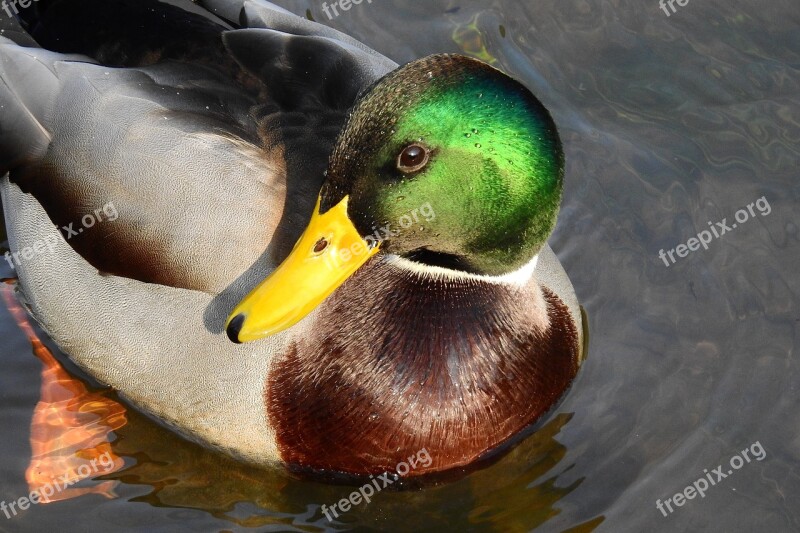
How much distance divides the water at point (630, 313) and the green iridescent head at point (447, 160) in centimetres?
125

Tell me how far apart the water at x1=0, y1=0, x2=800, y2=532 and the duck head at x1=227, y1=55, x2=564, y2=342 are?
108 centimetres

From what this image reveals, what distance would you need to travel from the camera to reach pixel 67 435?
15.5 feet

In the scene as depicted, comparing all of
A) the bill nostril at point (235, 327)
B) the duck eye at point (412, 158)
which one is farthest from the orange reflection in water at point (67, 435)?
the duck eye at point (412, 158)

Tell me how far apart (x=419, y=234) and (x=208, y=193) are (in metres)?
0.85

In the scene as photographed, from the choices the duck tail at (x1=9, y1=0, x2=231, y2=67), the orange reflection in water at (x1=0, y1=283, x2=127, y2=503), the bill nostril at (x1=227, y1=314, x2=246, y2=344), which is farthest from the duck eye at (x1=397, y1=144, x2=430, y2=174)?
the orange reflection in water at (x1=0, y1=283, x2=127, y2=503)

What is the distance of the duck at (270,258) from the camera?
12.1 ft

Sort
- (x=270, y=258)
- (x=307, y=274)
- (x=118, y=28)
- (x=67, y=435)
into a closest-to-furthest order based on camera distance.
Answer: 1. (x=307, y=274)
2. (x=270, y=258)
3. (x=118, y=28)
4. (x=67, y=435)

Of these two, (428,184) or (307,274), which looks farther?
(307,274)

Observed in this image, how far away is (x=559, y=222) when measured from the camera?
5.52m

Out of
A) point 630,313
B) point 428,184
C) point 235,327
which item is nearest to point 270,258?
point 235,327

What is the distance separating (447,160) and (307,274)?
0.60m

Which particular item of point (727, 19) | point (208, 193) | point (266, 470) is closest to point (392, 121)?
point (208, 193)

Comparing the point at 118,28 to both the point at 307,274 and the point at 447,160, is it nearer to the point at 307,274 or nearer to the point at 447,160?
the point at 307,274

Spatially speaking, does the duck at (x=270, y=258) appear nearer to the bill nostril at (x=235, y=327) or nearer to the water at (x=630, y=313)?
the bill nostril at (x=235, y=327)
